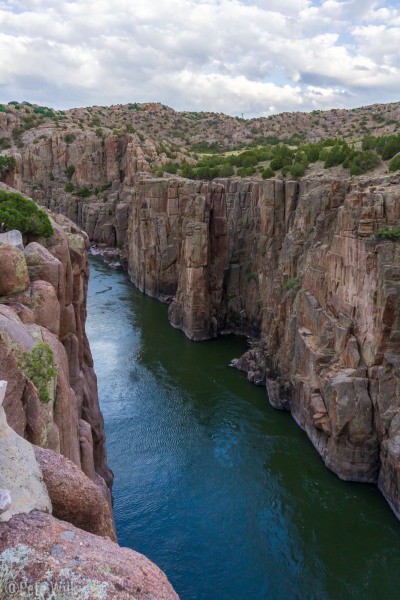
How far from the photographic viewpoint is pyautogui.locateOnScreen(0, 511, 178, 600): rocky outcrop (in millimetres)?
4844

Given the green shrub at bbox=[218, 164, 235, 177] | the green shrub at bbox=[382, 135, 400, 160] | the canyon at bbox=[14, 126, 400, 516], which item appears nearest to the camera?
the canyon at bbox=[14, 126, 400, 516]

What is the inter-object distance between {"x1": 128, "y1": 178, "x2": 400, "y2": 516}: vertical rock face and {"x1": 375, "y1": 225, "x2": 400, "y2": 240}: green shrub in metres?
0.37

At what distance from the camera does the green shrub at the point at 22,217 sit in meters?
17.0

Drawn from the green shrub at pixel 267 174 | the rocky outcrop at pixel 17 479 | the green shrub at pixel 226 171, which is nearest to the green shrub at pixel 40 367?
the rocky outcrop at pixel 17 479

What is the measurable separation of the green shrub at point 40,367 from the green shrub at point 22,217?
24.8 ft

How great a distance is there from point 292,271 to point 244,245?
13762mm

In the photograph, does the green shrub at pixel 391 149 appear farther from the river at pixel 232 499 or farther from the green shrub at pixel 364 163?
the river at pixel 232 499

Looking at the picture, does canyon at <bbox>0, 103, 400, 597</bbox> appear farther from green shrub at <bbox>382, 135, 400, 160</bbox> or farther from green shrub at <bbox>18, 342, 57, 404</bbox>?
green shrub at <bbox>382, 135, 400, 160</bbox>

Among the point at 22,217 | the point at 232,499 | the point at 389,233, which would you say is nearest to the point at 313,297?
the point at 389,233

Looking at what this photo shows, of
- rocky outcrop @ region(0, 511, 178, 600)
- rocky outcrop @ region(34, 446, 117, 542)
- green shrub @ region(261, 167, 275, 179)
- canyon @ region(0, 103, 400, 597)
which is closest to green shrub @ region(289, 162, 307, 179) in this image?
canyon @ region(0, 103, 400, 597)

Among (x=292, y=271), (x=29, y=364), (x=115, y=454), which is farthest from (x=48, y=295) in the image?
(x=292, y=271)

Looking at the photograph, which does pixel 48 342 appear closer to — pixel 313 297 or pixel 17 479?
pixel 17 479

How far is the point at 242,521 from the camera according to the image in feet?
72.2

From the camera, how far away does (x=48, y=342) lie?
39.0 ft
